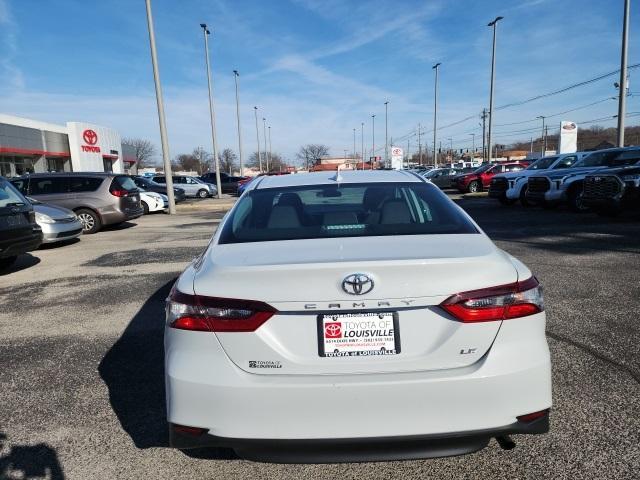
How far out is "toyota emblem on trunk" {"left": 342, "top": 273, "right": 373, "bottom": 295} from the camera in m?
2.11

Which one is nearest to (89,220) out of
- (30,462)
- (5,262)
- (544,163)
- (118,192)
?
(118,192)

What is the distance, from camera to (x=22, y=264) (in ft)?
28.9

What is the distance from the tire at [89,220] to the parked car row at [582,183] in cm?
1283

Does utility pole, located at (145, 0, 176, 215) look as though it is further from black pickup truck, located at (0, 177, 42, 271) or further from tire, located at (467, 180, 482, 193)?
tire, located at (467, 180, 482, 193)

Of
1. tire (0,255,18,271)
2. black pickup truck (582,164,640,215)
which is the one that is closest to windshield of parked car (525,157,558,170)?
black pickup truck (582,164,640,215)

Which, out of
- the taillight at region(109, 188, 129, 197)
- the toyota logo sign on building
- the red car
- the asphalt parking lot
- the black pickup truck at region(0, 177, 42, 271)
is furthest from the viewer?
the toyota logo sign on building

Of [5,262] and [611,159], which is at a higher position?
[611,159]

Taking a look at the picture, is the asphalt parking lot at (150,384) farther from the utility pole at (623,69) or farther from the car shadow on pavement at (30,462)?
the utility pole at (623,69)

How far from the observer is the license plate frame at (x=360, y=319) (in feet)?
6.98

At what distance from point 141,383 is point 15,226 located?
5.17 meters

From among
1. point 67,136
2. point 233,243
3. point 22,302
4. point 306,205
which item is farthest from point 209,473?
point 67,136

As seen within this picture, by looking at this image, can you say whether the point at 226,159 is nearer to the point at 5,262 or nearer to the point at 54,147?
the point at 54,147

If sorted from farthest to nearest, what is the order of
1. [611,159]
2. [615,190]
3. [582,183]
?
[611,159] < [582,183] < [615,190]

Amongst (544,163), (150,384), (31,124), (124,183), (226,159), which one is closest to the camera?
(150,384)
